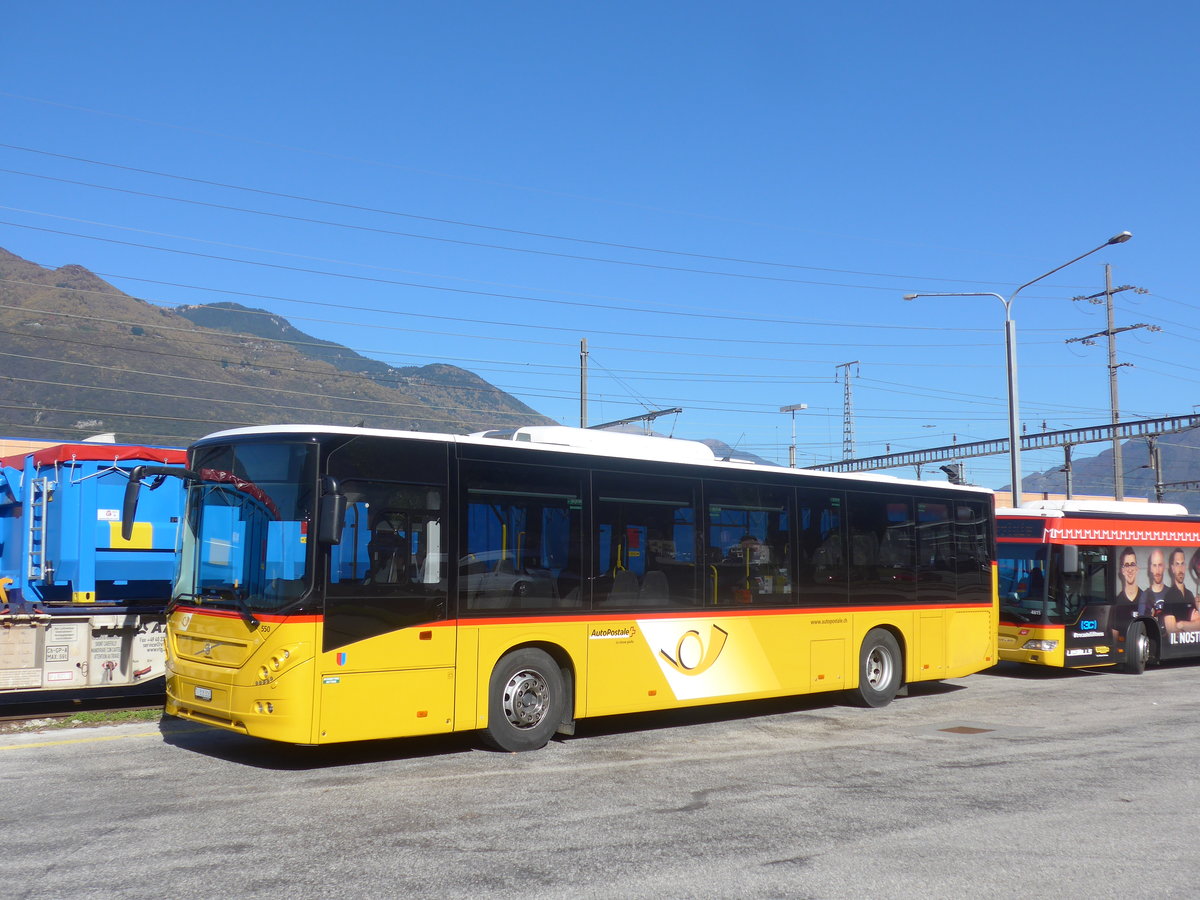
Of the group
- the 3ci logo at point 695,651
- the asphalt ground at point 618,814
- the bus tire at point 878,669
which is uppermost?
the 3ci logo at point 695,651

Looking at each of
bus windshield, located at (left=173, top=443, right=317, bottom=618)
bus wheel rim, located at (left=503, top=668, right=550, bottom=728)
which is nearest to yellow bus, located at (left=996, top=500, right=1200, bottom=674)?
bus wheel rim, located at (left=503, top=668, right=550, bottom=728)

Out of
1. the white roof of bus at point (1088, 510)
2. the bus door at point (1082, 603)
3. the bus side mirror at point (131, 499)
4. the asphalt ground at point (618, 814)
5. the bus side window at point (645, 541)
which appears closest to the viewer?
the asphalt ground at point (618, 814)

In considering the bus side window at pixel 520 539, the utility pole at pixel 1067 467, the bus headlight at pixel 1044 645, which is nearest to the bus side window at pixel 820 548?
the bus side window at pixel 520 539

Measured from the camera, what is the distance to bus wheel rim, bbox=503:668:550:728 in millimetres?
10781

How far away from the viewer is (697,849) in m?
7.12

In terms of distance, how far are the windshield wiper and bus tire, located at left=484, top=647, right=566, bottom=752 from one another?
2433mm

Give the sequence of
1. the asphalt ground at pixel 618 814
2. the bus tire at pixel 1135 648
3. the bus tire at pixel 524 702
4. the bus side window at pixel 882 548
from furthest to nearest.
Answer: the bus tire at pixel 1135 648 → the bus side window at pixel 882 548 → the bus tire at pixel 524 702 → the asphalt ground at pixel 618 814

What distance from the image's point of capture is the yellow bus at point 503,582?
370 inches

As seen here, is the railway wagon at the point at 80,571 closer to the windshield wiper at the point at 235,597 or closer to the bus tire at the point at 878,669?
the windshield wiper at the point at 235,597

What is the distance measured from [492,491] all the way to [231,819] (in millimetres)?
4053

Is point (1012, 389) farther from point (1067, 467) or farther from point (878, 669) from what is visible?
point (1067, 467)

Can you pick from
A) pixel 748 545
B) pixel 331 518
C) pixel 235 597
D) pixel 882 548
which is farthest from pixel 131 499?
pixel 882 548

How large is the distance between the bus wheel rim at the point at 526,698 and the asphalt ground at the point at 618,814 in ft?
1.23

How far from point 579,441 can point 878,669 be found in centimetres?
607
